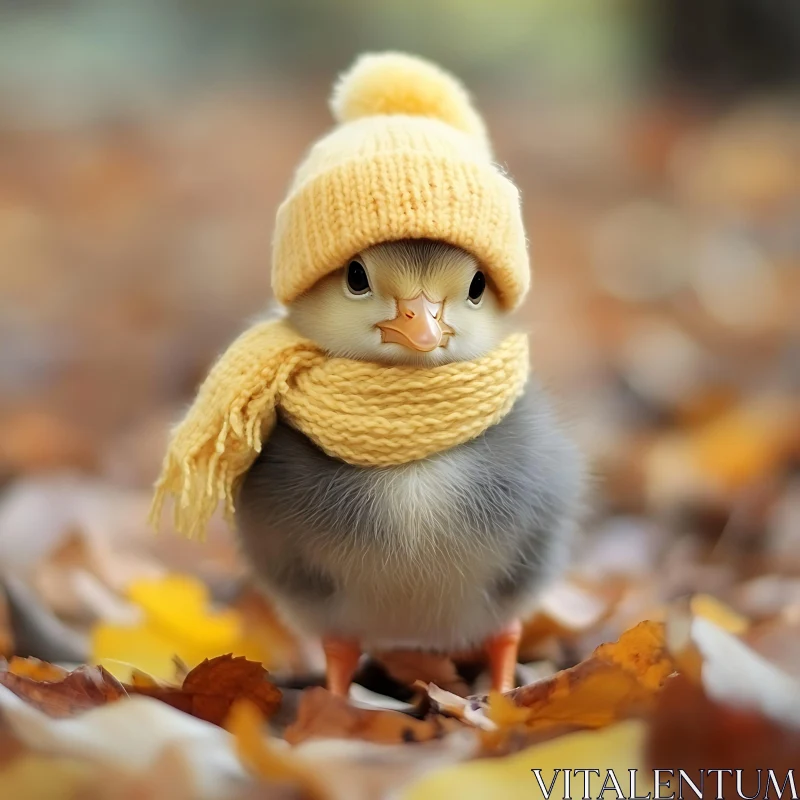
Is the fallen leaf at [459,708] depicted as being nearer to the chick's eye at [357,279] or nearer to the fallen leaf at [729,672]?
the fallen leaf at [729,672]

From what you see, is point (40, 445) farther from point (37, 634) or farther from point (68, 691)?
point (68, 691)

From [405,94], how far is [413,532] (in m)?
0.45

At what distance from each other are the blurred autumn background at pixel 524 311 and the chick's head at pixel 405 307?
0.70ft

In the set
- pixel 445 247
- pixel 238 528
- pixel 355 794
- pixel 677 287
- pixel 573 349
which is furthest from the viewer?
pixel 677 287

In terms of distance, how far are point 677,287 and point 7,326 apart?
178cm

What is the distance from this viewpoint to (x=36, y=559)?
1.39 m

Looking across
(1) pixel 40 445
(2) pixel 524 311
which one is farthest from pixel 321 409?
(2) pixel 524 311

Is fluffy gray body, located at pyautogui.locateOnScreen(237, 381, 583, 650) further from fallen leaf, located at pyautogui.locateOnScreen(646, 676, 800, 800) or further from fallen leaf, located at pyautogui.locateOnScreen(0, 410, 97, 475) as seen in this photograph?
fallen leaf, located at pyautogui.locateOnScreen(0, 410, 97, 475)

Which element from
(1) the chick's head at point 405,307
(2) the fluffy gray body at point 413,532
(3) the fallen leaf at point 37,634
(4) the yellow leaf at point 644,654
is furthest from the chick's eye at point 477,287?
(3) the fallen leaf at point 37,634

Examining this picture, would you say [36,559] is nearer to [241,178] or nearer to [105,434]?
[105,434]

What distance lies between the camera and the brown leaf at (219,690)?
832mm

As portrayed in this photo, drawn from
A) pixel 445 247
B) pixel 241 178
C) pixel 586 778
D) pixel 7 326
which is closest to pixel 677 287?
pixel 241 178

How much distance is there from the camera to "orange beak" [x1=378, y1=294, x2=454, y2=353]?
0.83 metres

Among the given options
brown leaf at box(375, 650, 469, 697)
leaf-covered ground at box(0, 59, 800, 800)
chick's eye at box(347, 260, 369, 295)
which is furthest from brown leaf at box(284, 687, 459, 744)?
chick's eye at box(347, 260, 369, 295)
